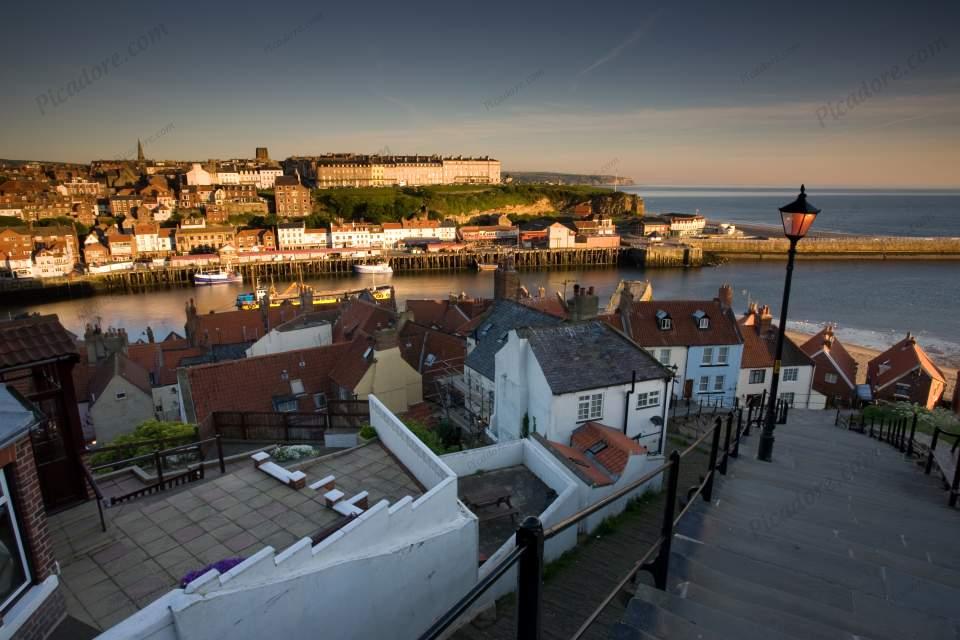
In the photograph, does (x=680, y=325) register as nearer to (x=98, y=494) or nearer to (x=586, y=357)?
(x=586, y=357)

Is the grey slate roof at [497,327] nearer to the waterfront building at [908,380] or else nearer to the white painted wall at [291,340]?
the white painted wall at [291,340]

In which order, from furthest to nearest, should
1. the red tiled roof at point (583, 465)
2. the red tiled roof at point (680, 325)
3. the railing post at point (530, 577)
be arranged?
the red tiled roof at point (680, 325), the red tiled roof at point (583, 465), the railing post at point (530, 577)

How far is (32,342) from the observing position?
6660mm

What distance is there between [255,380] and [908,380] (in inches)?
1356

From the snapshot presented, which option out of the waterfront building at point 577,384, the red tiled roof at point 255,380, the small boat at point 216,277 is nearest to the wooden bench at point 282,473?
the waterfront building at point 577,384

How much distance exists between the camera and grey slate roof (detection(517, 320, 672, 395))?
1672 cm

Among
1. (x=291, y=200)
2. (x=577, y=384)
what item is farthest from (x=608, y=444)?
(x=291, y=200)

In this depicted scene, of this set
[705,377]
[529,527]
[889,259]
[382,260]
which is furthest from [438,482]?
[889,259]

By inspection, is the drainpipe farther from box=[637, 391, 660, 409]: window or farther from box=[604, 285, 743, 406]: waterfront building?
box=[604, 285, 743, 406]: waterfront building

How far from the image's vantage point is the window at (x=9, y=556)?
512 cm

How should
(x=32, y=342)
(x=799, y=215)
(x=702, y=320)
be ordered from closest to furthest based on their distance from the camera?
1. (x=32, y=342)
2. (x=799, y=215)
3. (x=702, y=320)

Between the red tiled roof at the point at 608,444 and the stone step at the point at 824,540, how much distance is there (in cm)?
824

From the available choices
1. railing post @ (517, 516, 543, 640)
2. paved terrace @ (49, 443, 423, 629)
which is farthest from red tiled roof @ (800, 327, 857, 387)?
railing post @ (517, 516, 543, 640)

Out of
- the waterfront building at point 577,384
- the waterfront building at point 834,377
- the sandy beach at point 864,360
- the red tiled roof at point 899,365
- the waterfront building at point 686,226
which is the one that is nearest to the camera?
the waterfront building at point 577,384
